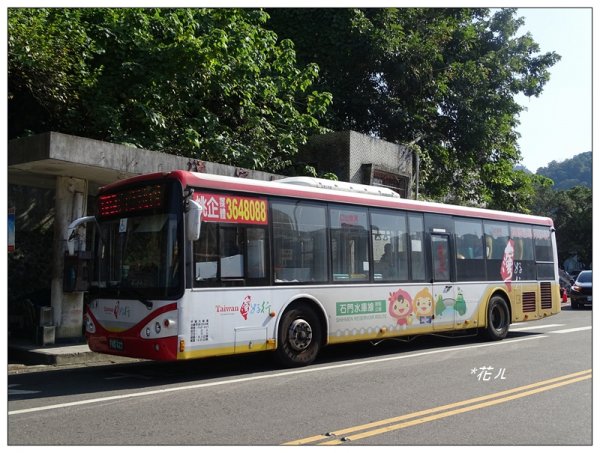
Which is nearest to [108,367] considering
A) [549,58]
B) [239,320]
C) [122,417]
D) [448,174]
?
[239,320]

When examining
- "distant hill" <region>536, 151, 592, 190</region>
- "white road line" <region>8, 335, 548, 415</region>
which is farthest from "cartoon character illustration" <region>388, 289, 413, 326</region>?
"distant hill" <region>536, 151, 592, 190</region>

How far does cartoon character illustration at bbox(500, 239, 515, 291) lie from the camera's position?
47.8ft

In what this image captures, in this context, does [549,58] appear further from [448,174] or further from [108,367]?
[108,367]

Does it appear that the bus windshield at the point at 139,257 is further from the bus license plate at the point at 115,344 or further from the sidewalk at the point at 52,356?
the sidewalk at the point at 52,356

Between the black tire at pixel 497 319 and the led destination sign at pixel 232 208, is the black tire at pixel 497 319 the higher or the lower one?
the lower one

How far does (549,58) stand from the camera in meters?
26.4

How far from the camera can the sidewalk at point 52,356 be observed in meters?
10.8

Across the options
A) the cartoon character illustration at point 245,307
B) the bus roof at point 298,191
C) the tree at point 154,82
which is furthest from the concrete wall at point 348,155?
the cartoon character illustration at point 245,307

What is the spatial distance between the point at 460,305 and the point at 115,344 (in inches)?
289

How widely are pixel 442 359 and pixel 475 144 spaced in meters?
15.7

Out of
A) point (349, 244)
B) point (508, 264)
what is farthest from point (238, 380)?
point (508, 264)

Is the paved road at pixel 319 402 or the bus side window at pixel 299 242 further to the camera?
the bus side window at pixel 299 242

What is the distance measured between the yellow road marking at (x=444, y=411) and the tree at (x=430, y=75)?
15.4 meters

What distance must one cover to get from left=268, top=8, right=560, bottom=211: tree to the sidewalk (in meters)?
14.2
